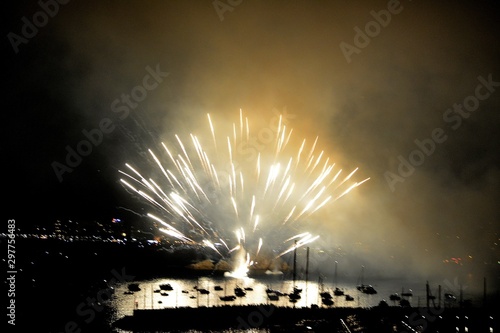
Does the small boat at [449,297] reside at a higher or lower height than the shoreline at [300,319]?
lower

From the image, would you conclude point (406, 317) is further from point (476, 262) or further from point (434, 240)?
point (476, 262)

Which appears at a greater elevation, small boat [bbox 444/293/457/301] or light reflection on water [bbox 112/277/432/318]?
light reflection on water [bbox 112/277/432/318]

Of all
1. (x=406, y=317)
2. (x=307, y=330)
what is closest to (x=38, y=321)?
(x=307, y=330)

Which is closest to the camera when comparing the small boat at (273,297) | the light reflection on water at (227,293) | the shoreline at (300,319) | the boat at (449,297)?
the shoreline at (300,319)

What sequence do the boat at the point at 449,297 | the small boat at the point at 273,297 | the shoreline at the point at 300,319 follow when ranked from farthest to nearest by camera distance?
the boat at the point at 449,297
the small boat at the point at 273,297
the shoreline at the point at 300,319

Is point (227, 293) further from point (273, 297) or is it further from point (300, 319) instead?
point (300, 319)

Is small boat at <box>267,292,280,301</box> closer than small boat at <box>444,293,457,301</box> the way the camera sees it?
Yes

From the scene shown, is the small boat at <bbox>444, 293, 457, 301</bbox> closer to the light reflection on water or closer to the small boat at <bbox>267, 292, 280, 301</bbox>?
the light reflection on water

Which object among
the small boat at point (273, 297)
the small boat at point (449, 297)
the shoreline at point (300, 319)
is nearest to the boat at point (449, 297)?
the small boat at point (449, 297)

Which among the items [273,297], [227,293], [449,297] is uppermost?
[273,297]

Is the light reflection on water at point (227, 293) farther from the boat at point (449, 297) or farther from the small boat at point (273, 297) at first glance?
the boat at point (449, 297)

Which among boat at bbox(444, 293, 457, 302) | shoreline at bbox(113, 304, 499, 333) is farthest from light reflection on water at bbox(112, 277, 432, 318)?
shoreline at bbox(113, 304, 499, 333)

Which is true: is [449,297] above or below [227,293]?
below

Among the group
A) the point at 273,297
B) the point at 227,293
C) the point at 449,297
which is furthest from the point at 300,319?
the point at 449,297
